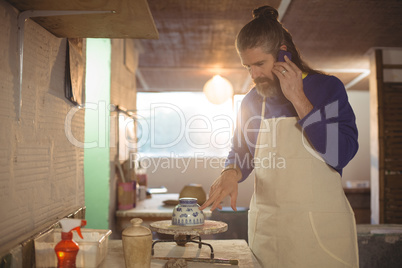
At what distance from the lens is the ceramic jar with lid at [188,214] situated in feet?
5.52

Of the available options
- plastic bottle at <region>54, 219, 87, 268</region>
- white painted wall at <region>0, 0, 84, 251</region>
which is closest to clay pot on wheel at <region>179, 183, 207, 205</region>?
white painted wall at <region>0, 0, 84, 251</region>

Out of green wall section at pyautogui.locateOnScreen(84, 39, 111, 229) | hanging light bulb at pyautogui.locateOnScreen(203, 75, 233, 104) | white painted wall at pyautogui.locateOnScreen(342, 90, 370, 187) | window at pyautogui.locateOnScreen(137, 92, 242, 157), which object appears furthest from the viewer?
white painted wall at pyautogui.locateOnScreen(342, 90, 370, 187)

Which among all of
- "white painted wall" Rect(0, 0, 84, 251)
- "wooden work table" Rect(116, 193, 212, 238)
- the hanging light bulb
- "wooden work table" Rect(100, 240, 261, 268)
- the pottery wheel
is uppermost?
the hanging light bulb

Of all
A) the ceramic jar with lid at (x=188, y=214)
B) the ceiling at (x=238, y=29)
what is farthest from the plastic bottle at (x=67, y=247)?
the ceiling at (x=238, y=29)

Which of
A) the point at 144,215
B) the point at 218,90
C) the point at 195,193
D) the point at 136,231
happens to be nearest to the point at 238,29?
the point at 195,193

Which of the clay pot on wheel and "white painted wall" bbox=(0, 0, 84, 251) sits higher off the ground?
"white painted wall" bbox=(0, 0, 84, 251)

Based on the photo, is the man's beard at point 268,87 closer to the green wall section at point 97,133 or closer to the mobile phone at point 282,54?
the mobile phone at point 282,54

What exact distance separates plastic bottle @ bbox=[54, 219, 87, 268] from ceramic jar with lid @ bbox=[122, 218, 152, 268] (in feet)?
0.58

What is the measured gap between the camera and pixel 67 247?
Result: 1151 mm

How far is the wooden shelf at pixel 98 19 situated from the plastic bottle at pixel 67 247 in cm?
74

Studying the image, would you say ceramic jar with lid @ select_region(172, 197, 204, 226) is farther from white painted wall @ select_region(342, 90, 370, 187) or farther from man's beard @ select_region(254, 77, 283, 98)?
white painted wall @ select_region(342, 90, 370, 187)

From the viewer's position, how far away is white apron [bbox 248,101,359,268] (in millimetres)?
1536

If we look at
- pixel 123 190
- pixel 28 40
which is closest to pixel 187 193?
pixel 123 190

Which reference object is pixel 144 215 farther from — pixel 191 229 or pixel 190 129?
pixel 190 129
